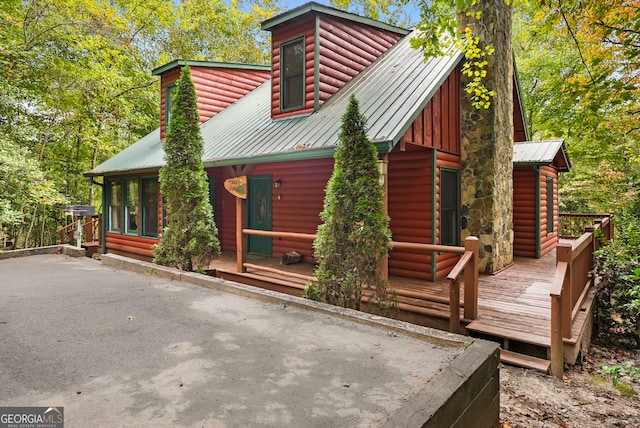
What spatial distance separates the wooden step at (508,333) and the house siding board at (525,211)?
20.3ft

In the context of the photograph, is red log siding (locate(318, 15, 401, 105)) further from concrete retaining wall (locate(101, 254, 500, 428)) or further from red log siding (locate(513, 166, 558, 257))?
concrete retaining wall (locate(101, 254, 500, 428))

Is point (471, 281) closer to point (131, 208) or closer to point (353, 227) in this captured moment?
point (353, 227)

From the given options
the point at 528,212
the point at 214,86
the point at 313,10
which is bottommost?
the point at 528,212

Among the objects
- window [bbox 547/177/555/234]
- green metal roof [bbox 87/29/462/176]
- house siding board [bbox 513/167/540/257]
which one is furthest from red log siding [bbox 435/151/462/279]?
window [bbox 547/177/555/234]

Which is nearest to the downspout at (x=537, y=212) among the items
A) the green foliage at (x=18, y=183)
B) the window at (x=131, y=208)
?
the window at (x=131, y=208)

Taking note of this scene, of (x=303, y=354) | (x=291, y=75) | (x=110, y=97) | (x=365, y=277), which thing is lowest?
(x=303, y=354)

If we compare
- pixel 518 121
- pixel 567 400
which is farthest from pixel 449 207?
pixel 518 121

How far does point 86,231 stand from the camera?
14086mm

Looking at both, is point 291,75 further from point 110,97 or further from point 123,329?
point 110,97

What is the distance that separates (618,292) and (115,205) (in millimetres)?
13432

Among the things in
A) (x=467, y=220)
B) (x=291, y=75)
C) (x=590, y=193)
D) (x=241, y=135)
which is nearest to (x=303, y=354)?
(x=467, y=220)

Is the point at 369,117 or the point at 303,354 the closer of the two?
the point at 303,354

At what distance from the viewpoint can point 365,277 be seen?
15.7 ft

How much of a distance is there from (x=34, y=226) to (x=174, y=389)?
15.5 meters
